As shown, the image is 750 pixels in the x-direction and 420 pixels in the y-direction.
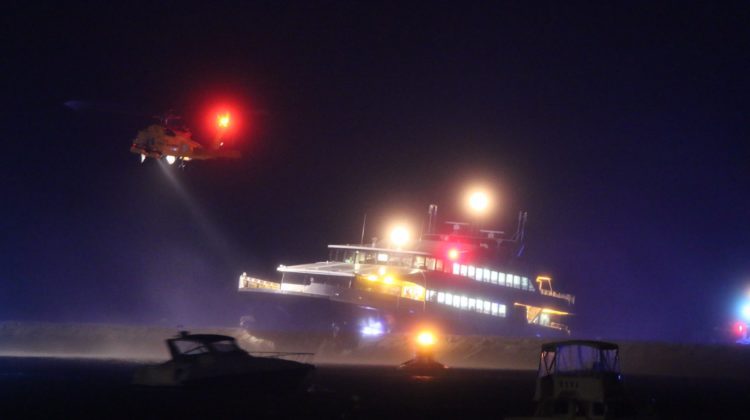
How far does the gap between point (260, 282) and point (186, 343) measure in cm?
3037

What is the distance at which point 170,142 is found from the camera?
42.6 meters

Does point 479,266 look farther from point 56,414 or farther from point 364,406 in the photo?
point 56,414

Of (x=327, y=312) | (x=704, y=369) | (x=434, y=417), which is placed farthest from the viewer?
(x=327, y=312)

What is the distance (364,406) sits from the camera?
75.2ft

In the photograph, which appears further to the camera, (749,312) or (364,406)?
(749,312)

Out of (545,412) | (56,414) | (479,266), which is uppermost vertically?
(479,266)

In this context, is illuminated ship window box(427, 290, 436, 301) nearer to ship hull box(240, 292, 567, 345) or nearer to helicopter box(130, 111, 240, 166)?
ship hull box(240, 292, 567, 345)

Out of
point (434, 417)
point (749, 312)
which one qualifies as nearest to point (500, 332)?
point (749, 312)

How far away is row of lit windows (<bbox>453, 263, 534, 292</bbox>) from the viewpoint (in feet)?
205

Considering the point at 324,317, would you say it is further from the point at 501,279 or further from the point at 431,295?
the point at 501,279

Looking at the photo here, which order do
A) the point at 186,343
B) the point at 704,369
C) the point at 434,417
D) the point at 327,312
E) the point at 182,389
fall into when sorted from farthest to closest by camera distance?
the point at 327,312 → the point at 704,369 → the point at 186,343 → the point at 182,389 → the point at 434,417

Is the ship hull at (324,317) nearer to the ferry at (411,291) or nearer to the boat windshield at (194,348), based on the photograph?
the ferry at (411,291)

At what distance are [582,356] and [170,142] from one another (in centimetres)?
2810

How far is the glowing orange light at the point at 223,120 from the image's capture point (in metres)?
38.3
